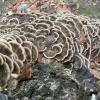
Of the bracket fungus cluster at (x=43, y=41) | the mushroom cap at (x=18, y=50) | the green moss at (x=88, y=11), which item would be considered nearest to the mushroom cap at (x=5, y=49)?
the bracket fungus cluster at (x=43, y=41)

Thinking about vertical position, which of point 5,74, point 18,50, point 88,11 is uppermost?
point 88,11

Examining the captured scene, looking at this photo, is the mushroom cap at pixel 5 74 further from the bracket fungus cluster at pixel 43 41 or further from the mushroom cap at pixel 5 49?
the mushroom cap at pixel 5 49

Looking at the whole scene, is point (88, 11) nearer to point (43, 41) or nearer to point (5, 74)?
point (43, 41)

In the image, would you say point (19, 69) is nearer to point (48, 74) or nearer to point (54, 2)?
point (48, 74)

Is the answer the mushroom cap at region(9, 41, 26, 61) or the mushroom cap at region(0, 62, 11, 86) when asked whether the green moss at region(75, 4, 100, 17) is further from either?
the mushroom cap at region(0, 62, 11, 86)

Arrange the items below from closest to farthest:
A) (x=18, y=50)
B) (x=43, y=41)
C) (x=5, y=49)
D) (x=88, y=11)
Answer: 1. (x=5, y=49)
2. (x=18, y=50)
3. (x=43, y=41)
4. (x=88, y=11)

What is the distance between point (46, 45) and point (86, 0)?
8026 millimetres

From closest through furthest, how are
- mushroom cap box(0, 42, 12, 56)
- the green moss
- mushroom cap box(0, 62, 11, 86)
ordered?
mushroom cap box(0, 62, 11, 86) → mushroom cap box(0, 42, 12, 56) → the green moss

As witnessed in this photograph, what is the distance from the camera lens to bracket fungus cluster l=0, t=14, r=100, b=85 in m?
6.41

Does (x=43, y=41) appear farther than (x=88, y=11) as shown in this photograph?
No

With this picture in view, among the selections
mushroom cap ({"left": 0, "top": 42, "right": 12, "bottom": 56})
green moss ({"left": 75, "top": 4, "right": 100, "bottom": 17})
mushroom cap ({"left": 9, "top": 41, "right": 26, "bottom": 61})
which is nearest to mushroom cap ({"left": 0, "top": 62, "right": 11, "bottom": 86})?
mushroom cap ({"left": 0, "top": 42, "right": 12, "bottom": 56})

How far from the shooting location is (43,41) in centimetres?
786

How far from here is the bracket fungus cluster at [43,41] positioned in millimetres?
6406

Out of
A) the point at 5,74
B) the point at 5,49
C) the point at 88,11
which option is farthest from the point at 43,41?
the point at 88,11
